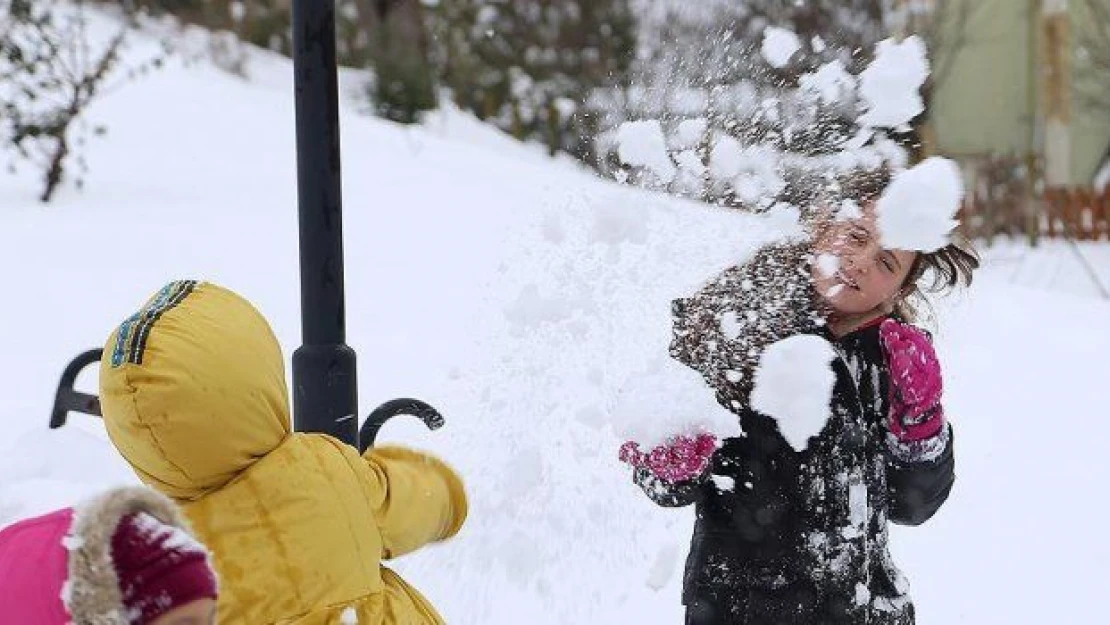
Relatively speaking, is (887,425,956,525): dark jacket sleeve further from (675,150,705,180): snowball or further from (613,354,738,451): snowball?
(675,150,705,180): snowball

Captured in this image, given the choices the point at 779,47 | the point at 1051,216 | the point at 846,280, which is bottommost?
the point at 846,280

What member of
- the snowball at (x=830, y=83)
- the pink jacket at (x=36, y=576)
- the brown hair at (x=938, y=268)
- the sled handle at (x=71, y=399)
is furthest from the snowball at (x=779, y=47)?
the pink jacket at (x=36, y=576)

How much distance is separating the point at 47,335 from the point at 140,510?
4.33 metres

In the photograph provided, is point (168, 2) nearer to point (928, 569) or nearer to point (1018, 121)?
point (928, 569)

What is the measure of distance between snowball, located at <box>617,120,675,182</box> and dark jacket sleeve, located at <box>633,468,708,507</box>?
2.50 ft

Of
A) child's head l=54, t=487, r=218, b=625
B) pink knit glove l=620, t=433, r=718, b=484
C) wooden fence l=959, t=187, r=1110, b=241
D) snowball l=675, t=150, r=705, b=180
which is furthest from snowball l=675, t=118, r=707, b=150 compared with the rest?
wooden fence l=959, t=187, r=1110, b=241

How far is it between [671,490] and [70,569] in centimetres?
113

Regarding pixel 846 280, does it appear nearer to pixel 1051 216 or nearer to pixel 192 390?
pixel 192 390

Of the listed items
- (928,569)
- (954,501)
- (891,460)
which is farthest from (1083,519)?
(891,460)

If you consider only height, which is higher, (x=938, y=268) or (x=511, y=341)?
(x=938, y=268)

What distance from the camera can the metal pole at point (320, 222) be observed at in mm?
3043

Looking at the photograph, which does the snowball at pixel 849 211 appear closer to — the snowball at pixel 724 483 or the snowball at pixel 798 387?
the snowball at pixel 798 387

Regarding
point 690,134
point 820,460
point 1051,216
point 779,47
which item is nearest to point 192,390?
point 820,460

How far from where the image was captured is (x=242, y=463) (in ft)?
5.87
